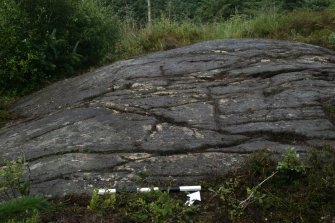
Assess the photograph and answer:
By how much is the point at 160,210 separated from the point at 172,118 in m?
2.34

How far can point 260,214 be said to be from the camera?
351 cm

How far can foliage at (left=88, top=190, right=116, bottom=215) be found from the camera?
3.57m

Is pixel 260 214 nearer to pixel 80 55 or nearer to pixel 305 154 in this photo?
pixel 305 154

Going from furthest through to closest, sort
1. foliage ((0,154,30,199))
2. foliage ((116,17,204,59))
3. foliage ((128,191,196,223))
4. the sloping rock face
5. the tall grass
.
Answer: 1. the tall grass
2. foliage ((116,17,204,59))
3. the sloping rock face
4. foliage ((0,154,30,199))
5. foliage ((128,191,196,223))

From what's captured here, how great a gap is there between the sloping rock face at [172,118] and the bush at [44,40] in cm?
101

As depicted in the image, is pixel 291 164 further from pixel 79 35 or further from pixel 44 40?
pixel 79 35

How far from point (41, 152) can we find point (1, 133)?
166 cm

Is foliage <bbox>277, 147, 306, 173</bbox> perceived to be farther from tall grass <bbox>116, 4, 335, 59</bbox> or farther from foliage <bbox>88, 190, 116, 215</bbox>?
tall grass <bbox>116, 4, 335, 59</bbox>

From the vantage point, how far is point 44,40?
981 cm

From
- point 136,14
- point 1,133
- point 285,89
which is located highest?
point 285,89

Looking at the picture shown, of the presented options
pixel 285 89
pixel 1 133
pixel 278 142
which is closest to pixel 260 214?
pixel 278 142

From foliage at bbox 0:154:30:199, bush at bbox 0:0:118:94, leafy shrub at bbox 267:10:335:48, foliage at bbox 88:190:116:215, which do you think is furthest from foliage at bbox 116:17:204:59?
foliage at bbox 88:190:116:215

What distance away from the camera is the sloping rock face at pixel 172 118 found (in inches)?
175

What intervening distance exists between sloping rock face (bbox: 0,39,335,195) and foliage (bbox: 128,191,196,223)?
0.50m
